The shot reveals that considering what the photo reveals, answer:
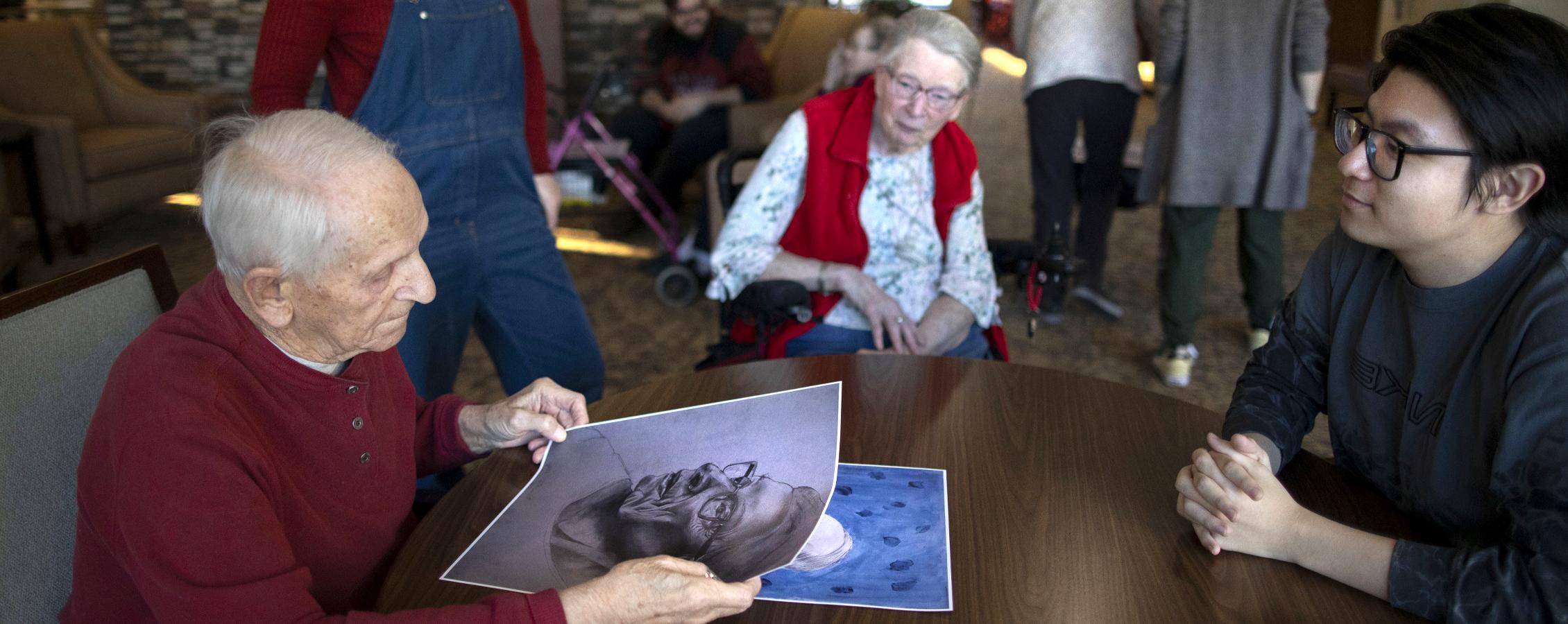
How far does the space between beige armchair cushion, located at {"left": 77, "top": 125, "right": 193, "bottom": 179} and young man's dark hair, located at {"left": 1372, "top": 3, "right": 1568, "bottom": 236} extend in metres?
4.71

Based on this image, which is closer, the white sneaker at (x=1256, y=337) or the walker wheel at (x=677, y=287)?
the white sneaker at (x=1256, y=337)

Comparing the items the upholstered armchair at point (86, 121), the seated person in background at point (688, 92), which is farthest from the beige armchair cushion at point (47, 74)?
the seated person in background at point (688, 92)

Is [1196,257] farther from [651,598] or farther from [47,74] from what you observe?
[47,74]

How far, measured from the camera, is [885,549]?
1098mm

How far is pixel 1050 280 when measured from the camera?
209 centimetres

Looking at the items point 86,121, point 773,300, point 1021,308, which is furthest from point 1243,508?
point 86,121

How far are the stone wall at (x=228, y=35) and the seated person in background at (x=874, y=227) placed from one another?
4.01 m

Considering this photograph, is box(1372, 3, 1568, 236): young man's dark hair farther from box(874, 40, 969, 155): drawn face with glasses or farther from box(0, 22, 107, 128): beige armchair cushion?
box(0, 22, 107, 128): beige armchair cushion

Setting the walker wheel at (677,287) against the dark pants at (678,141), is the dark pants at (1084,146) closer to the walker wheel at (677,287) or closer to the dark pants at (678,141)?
the walker wheel at (677,287)

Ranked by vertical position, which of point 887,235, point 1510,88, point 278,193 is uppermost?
point 1510,88

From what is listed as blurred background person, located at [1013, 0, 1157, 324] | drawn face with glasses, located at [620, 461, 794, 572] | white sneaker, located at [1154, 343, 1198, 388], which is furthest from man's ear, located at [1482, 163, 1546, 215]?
blurred background person, located at [1013, 0, 1157, 324]

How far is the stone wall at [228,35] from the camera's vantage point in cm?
602

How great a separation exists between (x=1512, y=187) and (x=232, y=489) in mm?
1272

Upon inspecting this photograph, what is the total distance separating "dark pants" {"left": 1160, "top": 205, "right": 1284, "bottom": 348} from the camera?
130 inches
